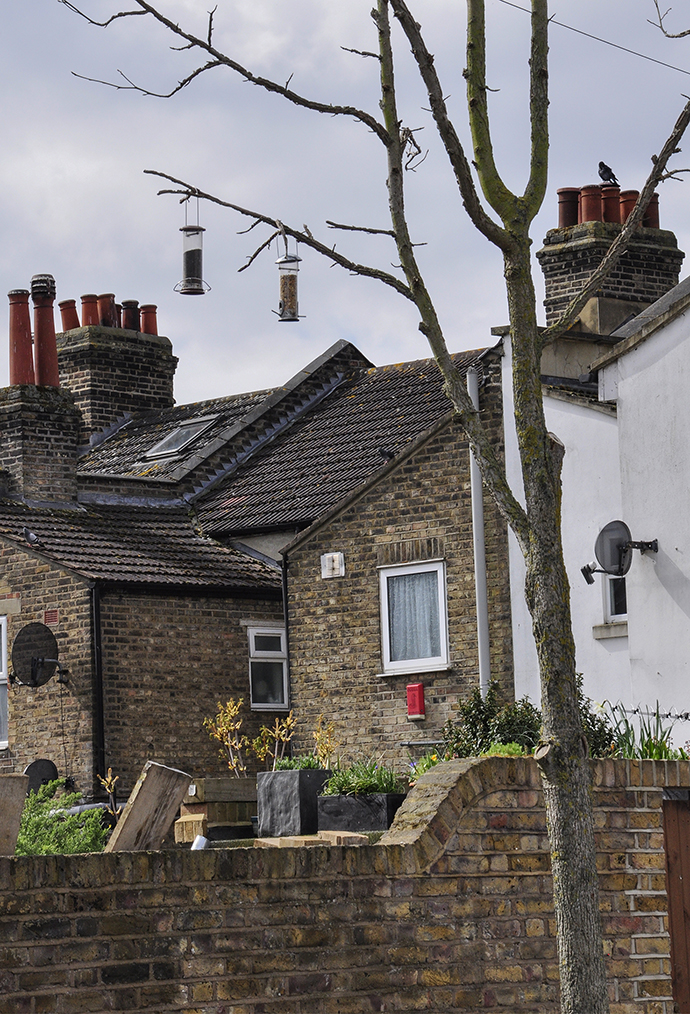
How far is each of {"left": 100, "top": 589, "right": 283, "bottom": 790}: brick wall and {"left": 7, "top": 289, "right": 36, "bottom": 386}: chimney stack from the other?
4344mm

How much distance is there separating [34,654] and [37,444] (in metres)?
3.47

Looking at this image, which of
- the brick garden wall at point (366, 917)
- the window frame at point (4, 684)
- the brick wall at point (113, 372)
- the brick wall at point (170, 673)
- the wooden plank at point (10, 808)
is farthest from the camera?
the brick wall at point (113, 372)

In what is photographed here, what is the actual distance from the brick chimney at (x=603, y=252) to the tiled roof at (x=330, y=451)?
2.18m

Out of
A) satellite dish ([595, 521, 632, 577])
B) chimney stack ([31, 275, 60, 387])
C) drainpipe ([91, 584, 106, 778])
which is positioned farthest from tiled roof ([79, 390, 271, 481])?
satellite dish ([595, 521, 632, 577])

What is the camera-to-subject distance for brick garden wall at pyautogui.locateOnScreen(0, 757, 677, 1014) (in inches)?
293

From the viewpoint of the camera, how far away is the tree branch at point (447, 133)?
26.4ft

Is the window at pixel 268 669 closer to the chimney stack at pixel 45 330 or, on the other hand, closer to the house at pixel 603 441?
the chimney stack at pixel 45 330

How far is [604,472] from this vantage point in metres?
15.9

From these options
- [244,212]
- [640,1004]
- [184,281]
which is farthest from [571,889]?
[184,281]

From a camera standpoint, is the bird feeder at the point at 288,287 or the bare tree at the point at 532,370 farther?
the bird feeder at the point at 288,287

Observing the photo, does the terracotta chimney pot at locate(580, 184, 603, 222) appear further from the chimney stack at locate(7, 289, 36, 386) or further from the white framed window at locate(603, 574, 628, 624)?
the chimney stack at locate(7, 289, 36, 386)

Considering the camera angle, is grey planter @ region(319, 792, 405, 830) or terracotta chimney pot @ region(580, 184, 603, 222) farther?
terracotta chimney pot @ region(580, 184, 603, 222)

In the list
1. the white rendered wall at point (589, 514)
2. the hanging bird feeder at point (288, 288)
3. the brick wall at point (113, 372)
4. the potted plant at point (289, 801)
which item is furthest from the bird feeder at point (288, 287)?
the potted plant at point (289, 801)

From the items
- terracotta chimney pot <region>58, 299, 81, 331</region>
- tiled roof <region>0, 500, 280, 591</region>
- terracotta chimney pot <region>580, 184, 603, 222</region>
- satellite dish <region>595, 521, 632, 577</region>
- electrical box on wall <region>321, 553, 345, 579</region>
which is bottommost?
satellite dish <region>595, 521, 632, 577</region>
